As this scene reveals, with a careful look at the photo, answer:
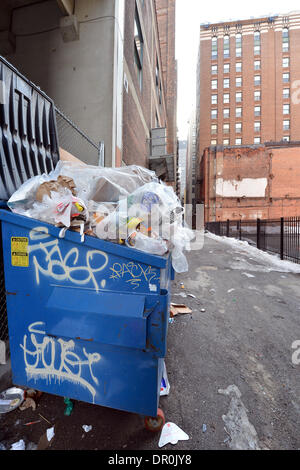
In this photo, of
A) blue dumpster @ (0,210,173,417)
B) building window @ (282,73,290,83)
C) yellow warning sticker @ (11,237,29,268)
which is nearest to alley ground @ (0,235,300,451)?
blue dumpster @ (0,210,173,417)

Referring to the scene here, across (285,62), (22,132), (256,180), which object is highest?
(285,62)

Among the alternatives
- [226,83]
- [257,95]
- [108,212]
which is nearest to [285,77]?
[257,95]

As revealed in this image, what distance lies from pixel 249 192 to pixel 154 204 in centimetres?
2735

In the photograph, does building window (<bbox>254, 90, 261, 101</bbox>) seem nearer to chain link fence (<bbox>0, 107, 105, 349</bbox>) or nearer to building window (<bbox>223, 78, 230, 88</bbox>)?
building window (<bbox>223, 78, 230, 88</bbox>)

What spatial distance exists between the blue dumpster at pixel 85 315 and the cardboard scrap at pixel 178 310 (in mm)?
1932

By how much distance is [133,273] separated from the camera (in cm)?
138

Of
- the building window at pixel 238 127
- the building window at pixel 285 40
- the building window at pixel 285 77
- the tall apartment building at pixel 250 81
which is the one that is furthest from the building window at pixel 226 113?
the building window at pixel 285 40

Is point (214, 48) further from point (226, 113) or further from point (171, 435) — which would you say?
point (171, 435)

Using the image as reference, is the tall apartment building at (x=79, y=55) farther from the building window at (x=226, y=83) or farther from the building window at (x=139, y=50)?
the building window at (x=226, y=83)

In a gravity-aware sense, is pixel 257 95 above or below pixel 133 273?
above

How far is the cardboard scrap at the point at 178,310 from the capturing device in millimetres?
3331

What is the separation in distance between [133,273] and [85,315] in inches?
15.9

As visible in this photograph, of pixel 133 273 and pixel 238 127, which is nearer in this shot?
pixel 133 273

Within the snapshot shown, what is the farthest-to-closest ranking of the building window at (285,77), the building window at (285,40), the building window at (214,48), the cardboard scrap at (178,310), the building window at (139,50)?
the building window at (214,48) < the building window at (285,40) < the building window at (285,77) < the building window at (139,50) < the cardboard scrap at (178,310)
